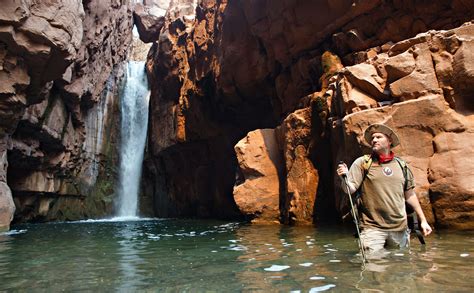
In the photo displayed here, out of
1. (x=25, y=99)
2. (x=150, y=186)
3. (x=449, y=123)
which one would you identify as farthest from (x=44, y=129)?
(x=449, y=123)

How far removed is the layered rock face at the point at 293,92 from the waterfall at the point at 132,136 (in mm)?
3321

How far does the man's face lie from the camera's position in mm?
5727

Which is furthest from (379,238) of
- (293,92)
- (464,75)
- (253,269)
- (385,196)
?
(293,92)

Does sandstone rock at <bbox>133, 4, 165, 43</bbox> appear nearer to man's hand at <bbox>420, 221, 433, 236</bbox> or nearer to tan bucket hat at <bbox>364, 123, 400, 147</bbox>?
tan bucket hat at <bbox>364, 123, 400, 147</bbox>

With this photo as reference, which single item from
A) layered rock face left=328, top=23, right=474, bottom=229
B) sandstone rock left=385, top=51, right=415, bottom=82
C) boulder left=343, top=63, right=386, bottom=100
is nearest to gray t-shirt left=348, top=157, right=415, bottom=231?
layered rock face left=328, top=23, right=474, bottom=229

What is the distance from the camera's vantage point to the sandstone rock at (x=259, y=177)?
16.0 m

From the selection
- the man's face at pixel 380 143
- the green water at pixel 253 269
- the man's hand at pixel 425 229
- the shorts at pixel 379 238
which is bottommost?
the green water at pixel 253 269

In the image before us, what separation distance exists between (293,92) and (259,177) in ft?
15.9

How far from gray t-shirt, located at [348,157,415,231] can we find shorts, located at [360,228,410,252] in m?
0.07

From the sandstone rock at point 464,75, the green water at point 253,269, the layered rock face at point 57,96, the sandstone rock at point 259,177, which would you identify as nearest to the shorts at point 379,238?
the green water at point 253,269

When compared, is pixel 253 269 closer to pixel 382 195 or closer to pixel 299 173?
pixel 382 195

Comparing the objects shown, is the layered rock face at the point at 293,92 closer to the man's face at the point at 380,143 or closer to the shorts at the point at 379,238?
the shorts at the point at 379,238

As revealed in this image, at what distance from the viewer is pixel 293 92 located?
1872 cm

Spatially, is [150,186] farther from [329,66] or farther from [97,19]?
[329,66]
